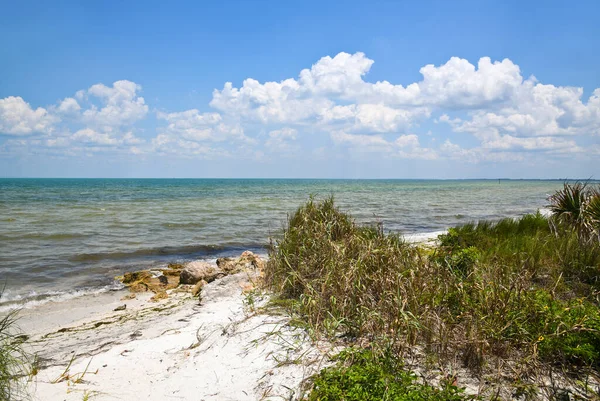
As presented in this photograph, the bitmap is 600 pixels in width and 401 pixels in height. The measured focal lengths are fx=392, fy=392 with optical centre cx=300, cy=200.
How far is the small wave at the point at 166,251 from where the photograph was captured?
12.9 metres

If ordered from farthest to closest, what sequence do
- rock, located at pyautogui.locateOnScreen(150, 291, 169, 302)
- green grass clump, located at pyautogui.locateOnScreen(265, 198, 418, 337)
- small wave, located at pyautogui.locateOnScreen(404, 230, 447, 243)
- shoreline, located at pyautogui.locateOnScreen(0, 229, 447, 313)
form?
1. small wave, located at pyautogui.locateOnScreen(404, 230, 447, 243)
2. rock, located at pyautogui.locateOnScreen(150, 291, 169, 302)
3. shoreline, located at pyautogui.locateOnScreen(0, 229, 447, 313)
4. green grass clump, located at pyautogui.locateOnScreen(265, 198, 418, 337)

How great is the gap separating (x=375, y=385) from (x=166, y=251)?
40.3 feet

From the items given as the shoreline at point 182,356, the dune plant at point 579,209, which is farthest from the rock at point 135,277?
the dune plant at point 579,209

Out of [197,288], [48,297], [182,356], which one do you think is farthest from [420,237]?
[48,297]

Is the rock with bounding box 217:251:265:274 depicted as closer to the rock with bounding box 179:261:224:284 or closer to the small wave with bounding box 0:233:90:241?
the rock with bounding box 179:261:224:284

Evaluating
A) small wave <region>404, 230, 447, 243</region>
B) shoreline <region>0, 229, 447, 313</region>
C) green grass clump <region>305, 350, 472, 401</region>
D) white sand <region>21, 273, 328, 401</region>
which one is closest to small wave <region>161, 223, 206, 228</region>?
shoreline <region>0, 229, 447, 313</region>

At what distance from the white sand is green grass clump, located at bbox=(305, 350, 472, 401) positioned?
45 centimetres

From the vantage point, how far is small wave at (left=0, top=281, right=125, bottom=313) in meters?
8.41

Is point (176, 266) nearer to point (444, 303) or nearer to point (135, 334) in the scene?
point (135, 334)

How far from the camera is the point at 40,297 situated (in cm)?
896

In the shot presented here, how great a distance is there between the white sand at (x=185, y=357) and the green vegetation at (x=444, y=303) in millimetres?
475

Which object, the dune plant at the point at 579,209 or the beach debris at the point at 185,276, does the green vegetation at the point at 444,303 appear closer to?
the dune plant at the point at 579,209

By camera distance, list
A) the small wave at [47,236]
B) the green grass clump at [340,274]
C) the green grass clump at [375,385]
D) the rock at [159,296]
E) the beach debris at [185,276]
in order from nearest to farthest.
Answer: the green grass clump at [375,385] < the green grass clump at [340,274] < the rock at [159,296] < the beach debris at [185,276] < the small wave at [47,236]

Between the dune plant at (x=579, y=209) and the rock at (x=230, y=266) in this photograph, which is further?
the rock at (x=230, y=266)
